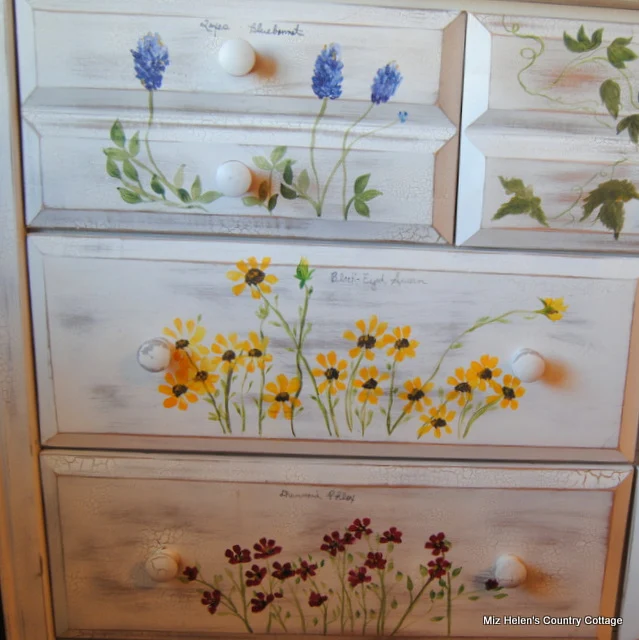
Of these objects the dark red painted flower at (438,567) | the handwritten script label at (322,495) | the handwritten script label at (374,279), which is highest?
the handwritten script label at (374,279)

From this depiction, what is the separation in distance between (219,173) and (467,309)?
31 cm

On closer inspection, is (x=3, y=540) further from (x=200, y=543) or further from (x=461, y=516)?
(x=461, y=516)

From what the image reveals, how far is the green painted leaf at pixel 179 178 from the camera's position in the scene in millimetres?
612

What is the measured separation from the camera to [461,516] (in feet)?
2.31

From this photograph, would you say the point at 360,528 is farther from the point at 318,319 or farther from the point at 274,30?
the point at 274,30

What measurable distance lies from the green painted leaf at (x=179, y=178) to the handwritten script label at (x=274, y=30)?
0.52ft

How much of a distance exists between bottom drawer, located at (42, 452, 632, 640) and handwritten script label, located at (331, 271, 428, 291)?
213mm

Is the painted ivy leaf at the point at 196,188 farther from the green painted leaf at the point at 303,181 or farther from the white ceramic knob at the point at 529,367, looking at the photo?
the white ceramic knob at the point at 529,367

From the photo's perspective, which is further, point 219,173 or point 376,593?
point 376,593

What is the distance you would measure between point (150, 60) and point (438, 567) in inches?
26.2

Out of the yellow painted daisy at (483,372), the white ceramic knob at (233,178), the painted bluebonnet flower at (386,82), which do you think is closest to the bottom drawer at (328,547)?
the yellow painted daisy at (483,372)

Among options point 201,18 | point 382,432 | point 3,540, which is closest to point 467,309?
point 382,432

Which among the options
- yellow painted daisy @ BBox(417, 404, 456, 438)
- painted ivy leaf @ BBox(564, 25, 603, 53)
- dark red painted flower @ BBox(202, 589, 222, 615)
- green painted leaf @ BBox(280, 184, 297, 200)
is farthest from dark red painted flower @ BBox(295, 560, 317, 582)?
painted ivy leaf @ BBox(564, 25, 603, 53)

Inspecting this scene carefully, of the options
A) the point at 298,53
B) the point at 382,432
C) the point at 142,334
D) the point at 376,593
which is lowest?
the point at 376,593
